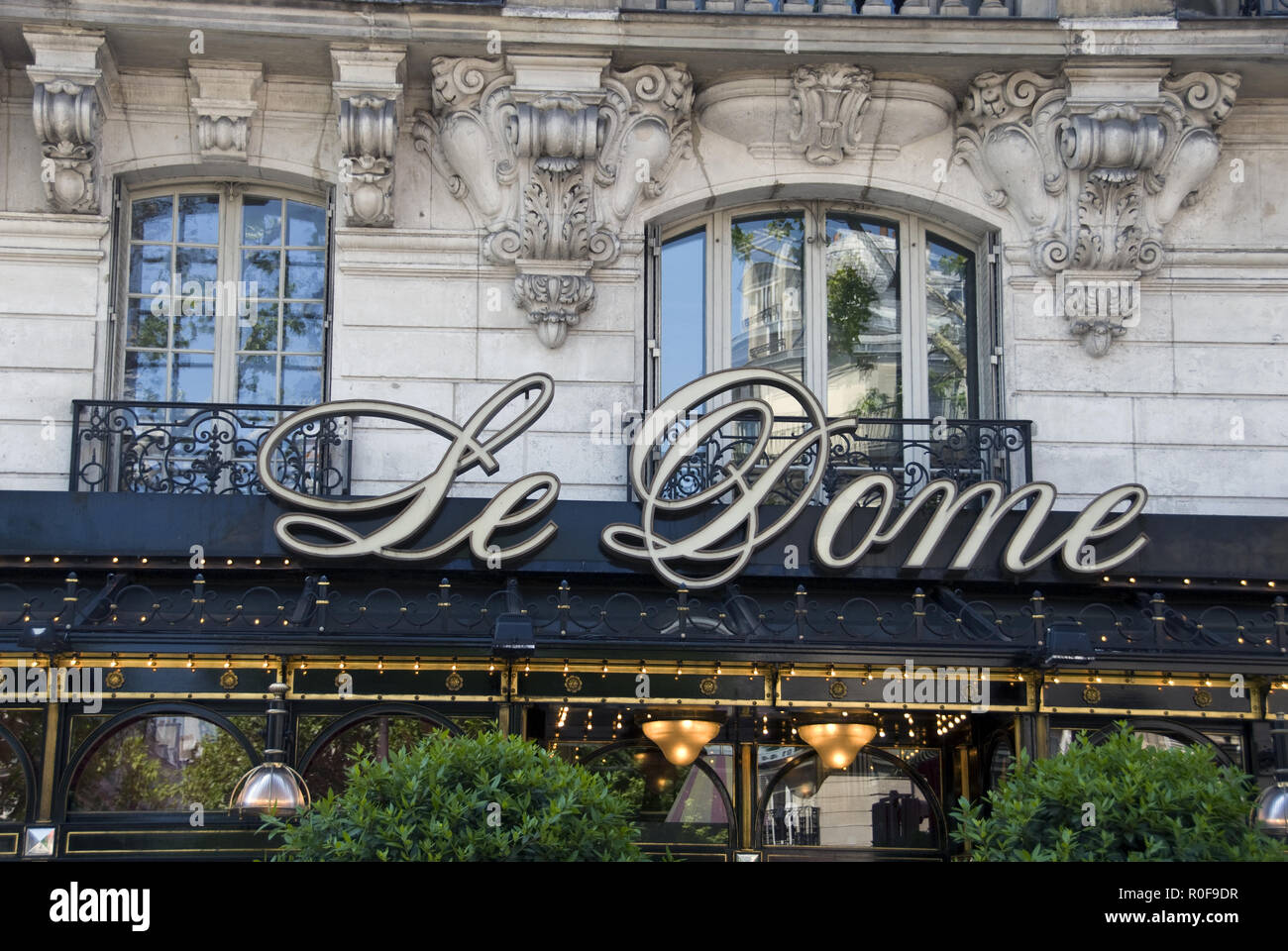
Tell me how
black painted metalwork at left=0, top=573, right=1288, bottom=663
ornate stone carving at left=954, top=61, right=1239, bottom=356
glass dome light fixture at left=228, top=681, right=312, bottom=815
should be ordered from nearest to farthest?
glass dome light fixture at left=228, top=681, right=312, bottom=815 < black painted metalwork at left=0, top=573, right=1288, bottom=663 < ornate stone carving at left=954, top=61, right=1239, bottom=356

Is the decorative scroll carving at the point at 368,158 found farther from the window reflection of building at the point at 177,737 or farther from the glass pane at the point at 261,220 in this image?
the window reflection of building at the point at 177,737

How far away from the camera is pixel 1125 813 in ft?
32.7

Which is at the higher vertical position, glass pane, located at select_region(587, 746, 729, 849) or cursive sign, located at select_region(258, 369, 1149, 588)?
cursive sign, located at select_region(258, 369, 1149, 588)

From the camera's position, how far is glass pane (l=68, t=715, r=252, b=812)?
13.2 m

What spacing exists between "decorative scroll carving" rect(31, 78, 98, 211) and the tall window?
0.78m

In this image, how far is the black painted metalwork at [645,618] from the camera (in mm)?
12875

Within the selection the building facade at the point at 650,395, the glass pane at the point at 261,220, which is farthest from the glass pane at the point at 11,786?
the glass pane at the point at 261,220

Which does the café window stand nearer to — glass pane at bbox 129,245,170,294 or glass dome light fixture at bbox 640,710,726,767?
glass dome light fixture at bbox 640,710,726,767

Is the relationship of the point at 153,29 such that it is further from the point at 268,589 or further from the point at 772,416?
the point at 772,416

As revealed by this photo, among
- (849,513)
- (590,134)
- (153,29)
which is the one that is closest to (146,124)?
(153,29)

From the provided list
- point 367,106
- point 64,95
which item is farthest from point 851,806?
point 64,95

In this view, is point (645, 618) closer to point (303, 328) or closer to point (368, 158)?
point (303, 328)

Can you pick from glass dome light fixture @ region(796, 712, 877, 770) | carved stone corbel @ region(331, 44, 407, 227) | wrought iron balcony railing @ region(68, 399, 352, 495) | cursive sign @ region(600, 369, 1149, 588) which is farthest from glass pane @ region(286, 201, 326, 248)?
glass dome light fixture @ region(796, 712, 877, 770)

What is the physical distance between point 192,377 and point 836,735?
21.4ft
